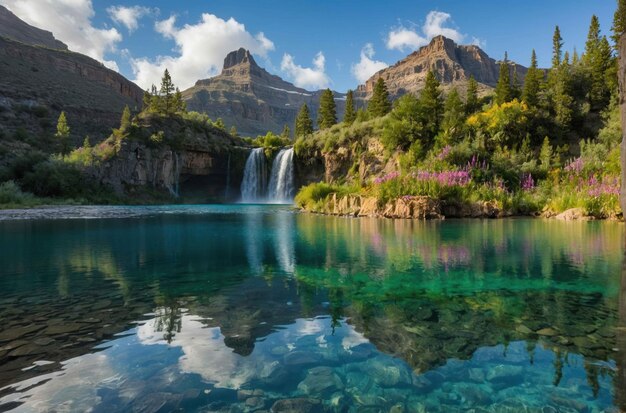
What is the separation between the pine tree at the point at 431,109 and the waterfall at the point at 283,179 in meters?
23.0

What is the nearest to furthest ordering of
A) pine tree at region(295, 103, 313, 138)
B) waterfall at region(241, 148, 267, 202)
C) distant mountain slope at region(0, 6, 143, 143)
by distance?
waterfall at region(241, 148, 267, 202) → distant mountain slope at region(0, 6, 143, 143) → pine tree at region(295, 103, 313, 138)

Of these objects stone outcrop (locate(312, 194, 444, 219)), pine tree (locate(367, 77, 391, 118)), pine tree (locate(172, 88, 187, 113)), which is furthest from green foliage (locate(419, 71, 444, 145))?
pine tree (locate(172, 88, 187, 113))

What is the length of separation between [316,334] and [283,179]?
177 feet

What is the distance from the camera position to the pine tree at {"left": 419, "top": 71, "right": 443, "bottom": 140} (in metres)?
39.3

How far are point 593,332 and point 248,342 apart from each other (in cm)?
427

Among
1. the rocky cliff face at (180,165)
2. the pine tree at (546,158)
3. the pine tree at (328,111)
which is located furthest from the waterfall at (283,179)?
the pine tree at (546,158)

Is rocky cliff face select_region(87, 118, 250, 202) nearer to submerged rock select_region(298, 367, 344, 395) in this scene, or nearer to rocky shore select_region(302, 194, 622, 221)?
rocky shore select_region(302, 194, 622, 221)

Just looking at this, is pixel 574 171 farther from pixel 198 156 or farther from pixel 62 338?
pixel 198 156

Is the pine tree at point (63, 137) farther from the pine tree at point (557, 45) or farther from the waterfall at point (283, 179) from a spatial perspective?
the pine tree at point (557, 45)

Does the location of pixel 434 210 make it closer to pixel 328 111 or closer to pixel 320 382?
pixel 320 382

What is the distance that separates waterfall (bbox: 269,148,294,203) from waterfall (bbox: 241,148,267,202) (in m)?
1.88

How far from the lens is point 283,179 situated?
58.3 metres

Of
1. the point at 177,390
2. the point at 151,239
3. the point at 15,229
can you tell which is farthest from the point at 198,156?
the point at 177,390

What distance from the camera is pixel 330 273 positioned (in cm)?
857
